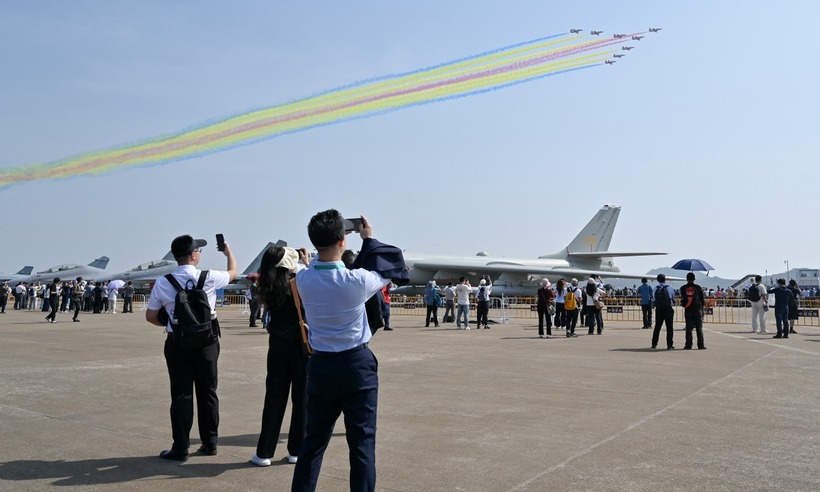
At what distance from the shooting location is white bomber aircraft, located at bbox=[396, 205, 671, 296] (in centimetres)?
3888

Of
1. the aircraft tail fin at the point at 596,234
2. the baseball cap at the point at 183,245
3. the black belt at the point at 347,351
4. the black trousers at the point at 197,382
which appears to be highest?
the aircraft tail fin at the point at 596,234

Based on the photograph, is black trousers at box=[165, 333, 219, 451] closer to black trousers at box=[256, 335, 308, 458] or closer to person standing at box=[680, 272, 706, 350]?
black trousers at box=[256, 335, 308, 458]

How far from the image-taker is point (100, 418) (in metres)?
6.16

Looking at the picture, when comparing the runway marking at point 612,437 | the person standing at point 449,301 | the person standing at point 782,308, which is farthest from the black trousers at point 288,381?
the person standing at point 449,301

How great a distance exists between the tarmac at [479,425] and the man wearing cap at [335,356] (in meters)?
0.93

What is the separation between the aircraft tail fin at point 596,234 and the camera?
156ft

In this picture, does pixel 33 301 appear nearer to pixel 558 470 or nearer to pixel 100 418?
pixel 100 418

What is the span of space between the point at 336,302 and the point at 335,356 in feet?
0.93

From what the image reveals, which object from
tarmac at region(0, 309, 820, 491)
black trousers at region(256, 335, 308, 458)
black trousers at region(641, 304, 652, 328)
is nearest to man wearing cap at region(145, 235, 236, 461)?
tarmac at region(0, 309, 820, 491)

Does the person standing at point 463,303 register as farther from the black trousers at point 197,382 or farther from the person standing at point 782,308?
the black trousers at point 197,382

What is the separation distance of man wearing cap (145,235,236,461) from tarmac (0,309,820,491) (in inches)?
11.8

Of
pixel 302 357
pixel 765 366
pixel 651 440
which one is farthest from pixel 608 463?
pixel 765 366

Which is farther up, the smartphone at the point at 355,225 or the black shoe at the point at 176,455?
the smartphone at the point at 355,225

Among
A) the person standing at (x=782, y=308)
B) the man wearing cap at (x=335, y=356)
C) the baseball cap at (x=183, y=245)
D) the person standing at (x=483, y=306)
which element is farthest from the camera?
the person standing at (x=483, y=306)
